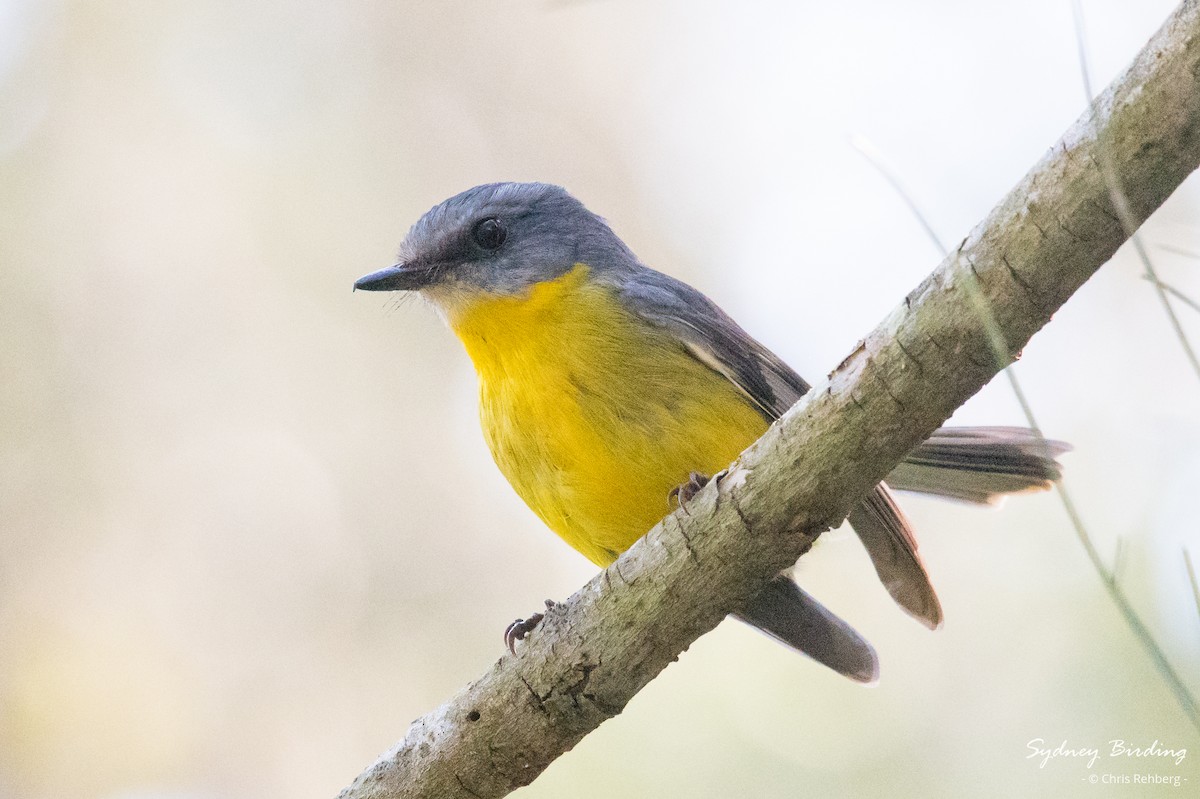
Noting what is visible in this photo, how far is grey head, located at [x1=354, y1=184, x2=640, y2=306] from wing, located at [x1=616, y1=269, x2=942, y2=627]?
259 mm

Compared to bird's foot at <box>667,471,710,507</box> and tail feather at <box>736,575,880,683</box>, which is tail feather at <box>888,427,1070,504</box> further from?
bird's foot at <box>667,471,710,507</box>

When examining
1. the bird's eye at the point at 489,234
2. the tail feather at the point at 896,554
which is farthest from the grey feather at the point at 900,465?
the bird's eye at the point at 489,234

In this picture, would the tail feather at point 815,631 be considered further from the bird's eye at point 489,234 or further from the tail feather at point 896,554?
the bird's eye at point 489,234

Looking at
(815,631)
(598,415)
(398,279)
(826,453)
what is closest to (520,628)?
(598,415)

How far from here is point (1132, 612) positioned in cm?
151

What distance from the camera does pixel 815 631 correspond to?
3836mm

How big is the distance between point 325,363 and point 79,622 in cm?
202

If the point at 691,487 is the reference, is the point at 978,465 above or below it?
below

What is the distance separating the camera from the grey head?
13.1 ft

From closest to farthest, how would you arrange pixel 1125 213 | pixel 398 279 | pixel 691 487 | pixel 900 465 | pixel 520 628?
1. pixel 1125 213
2. pixel 691 487
3. pixel 520 628
4. pixel 900 465
5. pixel 398 279

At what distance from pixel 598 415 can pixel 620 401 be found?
76mm

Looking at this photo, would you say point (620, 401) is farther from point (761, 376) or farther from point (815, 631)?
point (815, 631)

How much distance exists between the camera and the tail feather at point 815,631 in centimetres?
381

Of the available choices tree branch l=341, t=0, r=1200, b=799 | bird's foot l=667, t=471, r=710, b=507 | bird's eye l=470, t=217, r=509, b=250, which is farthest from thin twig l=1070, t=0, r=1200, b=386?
bird's eye l=470, t=217, r=509, b=250
